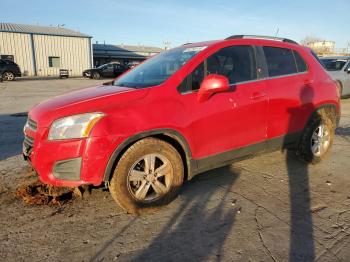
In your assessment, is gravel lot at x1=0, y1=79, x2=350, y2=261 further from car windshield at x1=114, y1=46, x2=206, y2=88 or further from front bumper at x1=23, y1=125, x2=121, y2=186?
car windshield at x1=114, y1=46, x2=206, y2=88

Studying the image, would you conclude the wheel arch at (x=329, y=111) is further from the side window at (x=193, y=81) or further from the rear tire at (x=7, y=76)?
the rear tire at (x=7, y=76)

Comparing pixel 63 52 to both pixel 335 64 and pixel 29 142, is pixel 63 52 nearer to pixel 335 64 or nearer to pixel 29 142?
pixel 335 64

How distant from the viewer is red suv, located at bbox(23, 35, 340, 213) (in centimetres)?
308

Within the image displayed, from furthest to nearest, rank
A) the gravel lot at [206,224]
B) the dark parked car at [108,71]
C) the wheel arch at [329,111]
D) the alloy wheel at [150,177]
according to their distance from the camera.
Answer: the dark parked car at [108,71] < the wheel arch at [329,111] < the alloy wheel at [150,177] < the gravel lot at [206,224]

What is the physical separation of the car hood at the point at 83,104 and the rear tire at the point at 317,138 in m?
2.74

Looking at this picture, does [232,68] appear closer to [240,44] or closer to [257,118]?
[240,44]

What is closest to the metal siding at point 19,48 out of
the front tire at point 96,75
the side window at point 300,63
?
the front tire at point 96,75

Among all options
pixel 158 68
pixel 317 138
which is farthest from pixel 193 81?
pixel 317 138

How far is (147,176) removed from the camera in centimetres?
342

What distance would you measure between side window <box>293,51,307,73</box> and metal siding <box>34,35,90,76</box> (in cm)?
4099

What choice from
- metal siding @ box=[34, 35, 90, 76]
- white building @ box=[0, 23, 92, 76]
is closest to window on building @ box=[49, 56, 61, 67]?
white building @ box=[0, 23, 92, 76]

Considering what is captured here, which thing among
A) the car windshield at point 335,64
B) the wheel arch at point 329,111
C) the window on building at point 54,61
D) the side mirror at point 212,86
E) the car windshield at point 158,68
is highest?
the window on building at point 54,61

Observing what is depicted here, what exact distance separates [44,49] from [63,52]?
2.46 m

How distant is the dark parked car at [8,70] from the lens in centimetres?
2595
